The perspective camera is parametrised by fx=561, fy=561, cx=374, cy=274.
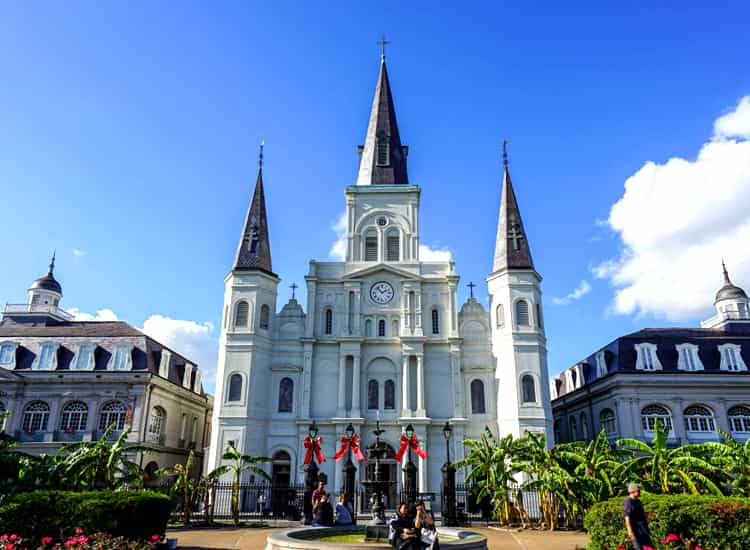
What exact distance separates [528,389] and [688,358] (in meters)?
11.7

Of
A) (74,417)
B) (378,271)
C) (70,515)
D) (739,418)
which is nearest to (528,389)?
(378,271)

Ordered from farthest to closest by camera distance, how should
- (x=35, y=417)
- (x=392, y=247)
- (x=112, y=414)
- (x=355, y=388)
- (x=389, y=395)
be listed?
(x=392, y=247) < (x=389, y=395) < (x=355, y=388) < (x=35, y=417) < (x=112, y=414)

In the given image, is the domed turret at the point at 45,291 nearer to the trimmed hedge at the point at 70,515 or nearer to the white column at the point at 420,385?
the white column at the point at 420,385

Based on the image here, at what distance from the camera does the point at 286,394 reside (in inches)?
1438

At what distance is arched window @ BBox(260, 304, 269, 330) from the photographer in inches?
1457

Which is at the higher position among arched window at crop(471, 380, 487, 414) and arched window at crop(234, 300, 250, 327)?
arched window at crop(234, 300, 250, 327)

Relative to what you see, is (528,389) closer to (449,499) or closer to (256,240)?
(449,499)

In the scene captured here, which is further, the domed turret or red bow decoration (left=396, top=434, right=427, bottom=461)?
the domed turret

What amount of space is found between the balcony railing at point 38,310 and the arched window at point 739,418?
49200 millimetres

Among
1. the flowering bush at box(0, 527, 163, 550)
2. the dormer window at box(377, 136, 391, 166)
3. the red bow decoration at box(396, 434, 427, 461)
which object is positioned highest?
the dormer window at box(377, 136, 391, 166)

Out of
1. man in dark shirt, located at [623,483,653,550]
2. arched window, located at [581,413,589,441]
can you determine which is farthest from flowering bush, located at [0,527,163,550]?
arched window, located at [581,413,589,441]

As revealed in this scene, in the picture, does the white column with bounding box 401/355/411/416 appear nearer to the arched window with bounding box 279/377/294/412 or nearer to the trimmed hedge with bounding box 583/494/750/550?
the arched window with bounding box 279/377/294/412

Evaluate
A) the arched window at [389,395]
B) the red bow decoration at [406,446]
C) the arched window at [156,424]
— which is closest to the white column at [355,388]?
the arched window at [389,395]

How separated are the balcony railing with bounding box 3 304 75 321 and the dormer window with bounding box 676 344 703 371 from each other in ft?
151
